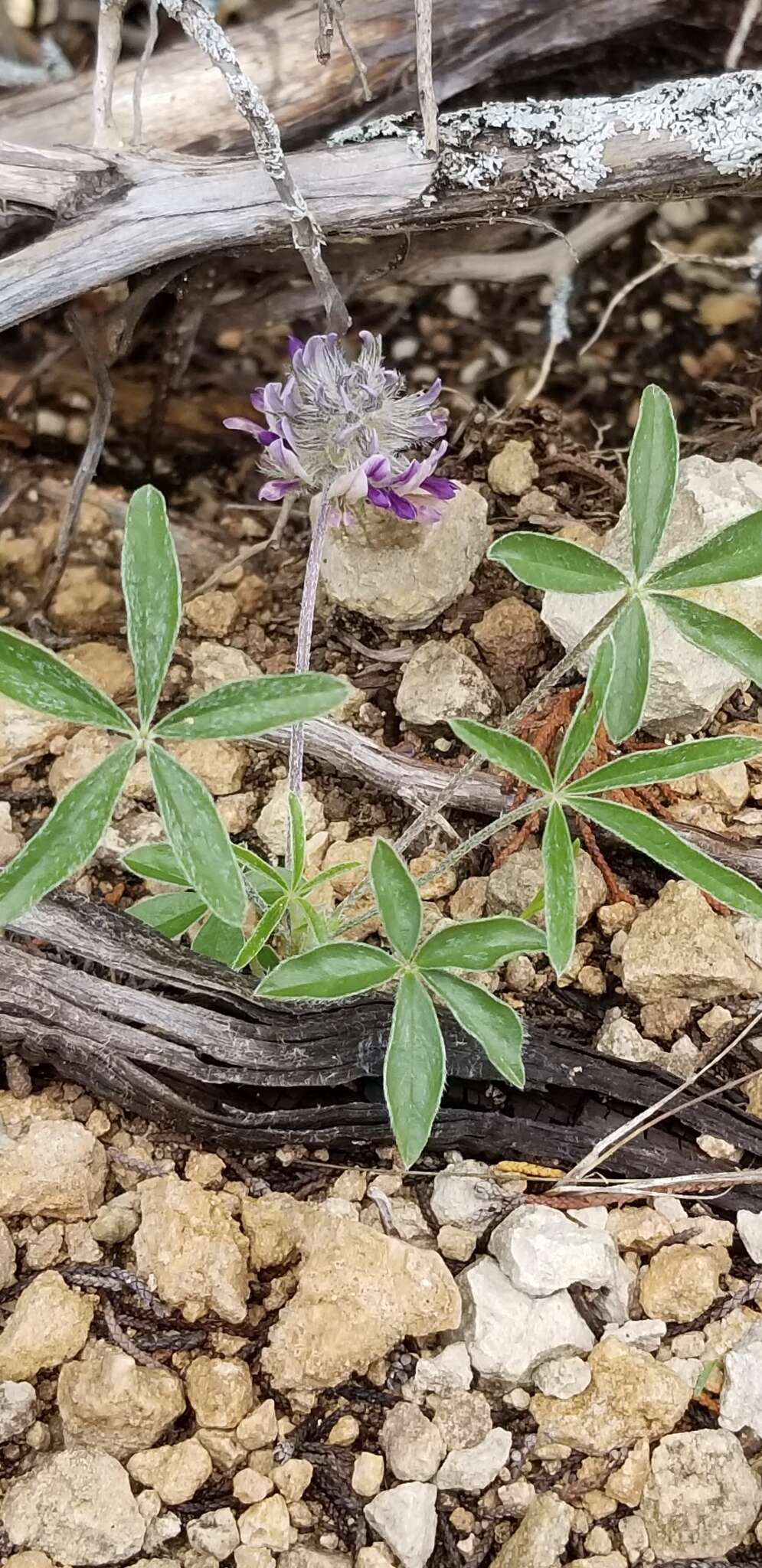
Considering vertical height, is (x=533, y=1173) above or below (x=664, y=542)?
below

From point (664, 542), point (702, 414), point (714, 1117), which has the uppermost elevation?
point (702, 414)

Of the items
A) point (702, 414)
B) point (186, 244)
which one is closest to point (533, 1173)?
point (186, 244)

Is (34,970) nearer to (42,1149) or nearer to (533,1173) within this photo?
(42,1149)

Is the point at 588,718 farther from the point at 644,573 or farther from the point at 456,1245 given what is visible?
the point at 456,1245

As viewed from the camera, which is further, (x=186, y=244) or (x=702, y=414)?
(x=702, y=414)

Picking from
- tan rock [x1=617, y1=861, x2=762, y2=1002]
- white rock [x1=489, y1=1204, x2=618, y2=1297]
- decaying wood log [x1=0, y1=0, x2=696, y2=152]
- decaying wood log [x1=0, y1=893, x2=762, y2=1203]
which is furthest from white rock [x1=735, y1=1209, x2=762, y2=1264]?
decaying wood log [x1=0, y1=0, x2=696, y2=152]

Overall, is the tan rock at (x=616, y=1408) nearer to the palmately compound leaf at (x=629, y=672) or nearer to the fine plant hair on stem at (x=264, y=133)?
the palmately compound leaf at (x=629, y=672)
